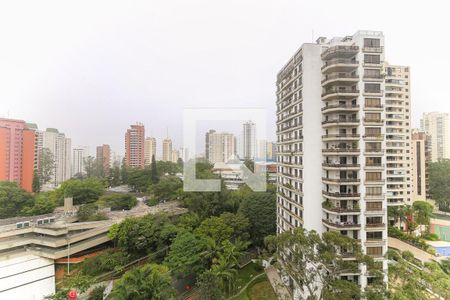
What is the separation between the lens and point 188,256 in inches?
368

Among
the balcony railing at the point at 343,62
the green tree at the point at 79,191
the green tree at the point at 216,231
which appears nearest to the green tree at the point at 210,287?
the green tree at the point at 216,231

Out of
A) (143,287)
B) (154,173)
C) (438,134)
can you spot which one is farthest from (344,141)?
(438,134)

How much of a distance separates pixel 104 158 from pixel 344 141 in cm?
2901

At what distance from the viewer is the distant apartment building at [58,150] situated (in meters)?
23.5

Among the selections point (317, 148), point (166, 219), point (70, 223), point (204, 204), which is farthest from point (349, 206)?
point (70, 223)

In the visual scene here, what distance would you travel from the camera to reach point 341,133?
8516 mm

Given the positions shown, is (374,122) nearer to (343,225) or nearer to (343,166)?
(343,166)

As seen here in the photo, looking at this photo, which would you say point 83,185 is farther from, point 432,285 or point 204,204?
point 432,285

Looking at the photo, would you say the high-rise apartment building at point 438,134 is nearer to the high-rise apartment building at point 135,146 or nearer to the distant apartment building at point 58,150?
the high-rise apartment building at point 135,146

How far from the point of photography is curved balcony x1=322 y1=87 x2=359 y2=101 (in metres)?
8.20

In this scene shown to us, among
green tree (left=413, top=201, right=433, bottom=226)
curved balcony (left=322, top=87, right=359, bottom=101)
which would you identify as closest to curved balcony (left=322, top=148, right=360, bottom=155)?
curved balcony (left=322, top=87, right=359, bottom=101)

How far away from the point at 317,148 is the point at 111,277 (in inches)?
438

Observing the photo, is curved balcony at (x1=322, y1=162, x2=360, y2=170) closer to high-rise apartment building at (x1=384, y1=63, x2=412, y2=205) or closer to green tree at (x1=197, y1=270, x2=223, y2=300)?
green tree at (x1=197, y1=270, x2=223, y2=300)

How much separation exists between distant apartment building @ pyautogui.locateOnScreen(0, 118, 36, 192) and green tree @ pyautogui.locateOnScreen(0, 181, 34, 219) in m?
3.94
